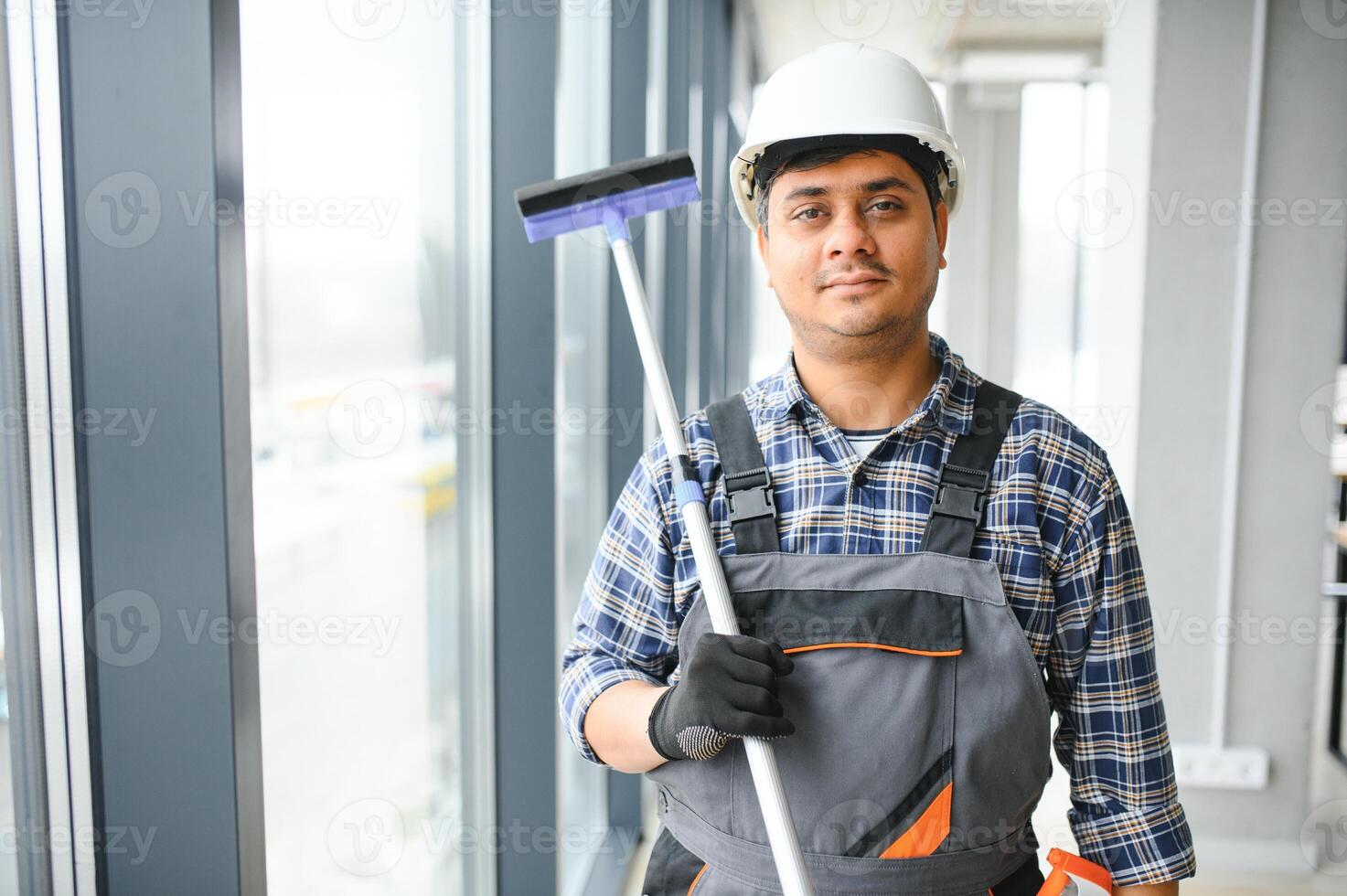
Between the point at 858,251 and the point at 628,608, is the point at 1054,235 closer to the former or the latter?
the point at 858,251

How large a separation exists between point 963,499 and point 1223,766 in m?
2.49

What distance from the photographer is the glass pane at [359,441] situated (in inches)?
47.8

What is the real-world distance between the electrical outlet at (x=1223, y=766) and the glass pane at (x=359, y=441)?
2296mm

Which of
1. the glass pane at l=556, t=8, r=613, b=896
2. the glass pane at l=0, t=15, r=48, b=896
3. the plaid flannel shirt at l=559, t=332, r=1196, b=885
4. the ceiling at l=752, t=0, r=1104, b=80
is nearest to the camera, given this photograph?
the glass pane at l=0, t=15, r=48, b=896

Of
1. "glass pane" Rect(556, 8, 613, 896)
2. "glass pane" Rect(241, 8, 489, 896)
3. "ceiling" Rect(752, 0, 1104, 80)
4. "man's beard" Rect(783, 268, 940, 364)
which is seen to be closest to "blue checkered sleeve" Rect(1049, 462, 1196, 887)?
"man's beard" Rect(783, 268, 940, 364)

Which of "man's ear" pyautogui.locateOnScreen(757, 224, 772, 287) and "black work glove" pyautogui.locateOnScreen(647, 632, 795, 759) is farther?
"man's ear" pyautogui.locateOnScreen(757, 224, 772, 287)

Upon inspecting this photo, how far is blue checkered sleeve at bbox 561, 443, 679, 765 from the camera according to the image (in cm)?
123

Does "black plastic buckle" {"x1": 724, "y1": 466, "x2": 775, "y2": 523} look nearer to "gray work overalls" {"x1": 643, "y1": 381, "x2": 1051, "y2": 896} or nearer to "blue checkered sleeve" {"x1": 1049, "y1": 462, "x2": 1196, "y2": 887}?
"gray work overalls" {"x1": 643, "y1": 381, "x2": 1051, "y2": 896}

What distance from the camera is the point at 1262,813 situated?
10.0 ft

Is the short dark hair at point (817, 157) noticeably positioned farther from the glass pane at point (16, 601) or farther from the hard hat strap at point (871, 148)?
the glass pane at point (16, 601)

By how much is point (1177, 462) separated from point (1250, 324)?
1.47 ft

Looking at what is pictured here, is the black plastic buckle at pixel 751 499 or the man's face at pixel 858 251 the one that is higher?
the man's face at pixel 858 251

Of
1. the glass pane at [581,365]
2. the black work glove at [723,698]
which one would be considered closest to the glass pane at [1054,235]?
the glass pane at [581,365]

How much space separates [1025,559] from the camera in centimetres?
114
